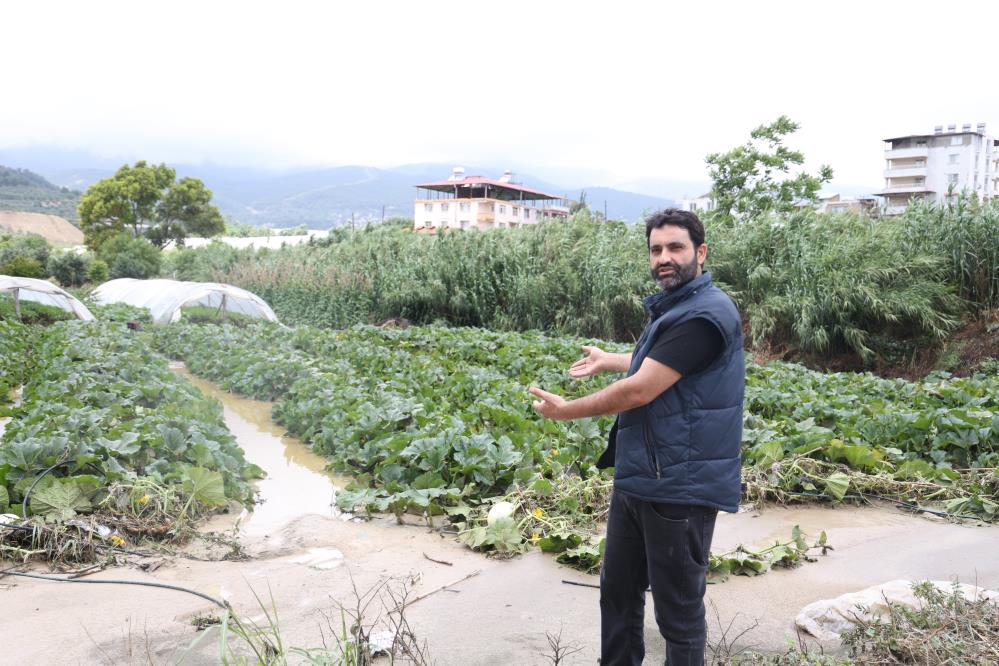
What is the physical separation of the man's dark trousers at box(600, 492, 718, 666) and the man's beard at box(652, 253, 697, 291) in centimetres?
73

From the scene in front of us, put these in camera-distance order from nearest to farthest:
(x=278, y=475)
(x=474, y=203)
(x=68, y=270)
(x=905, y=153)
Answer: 1. (x=278, y=475)
2. (x=68, y=270)
3. (x=905, y=153)
4. (x=474, y=203)

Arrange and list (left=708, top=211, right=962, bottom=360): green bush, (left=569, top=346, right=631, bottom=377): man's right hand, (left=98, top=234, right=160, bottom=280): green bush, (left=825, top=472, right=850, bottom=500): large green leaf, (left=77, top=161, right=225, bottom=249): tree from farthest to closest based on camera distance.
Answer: (left=77, top=161, right=225, bottom=249): tree
(left=98, top=234, right=160, bottom=280): green bush
(left=708, top=211, right=962, bottom=360): green bush
(left=825, top=472, right=850, bottom=500): large green leaf
(left=569, top=346, right=631, bottom=377): man's right hand

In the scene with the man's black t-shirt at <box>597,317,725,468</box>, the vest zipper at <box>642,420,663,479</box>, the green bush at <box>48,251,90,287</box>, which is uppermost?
the man's black t-shirt at <box>597,317,725,468</box>

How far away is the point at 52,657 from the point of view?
3027mm

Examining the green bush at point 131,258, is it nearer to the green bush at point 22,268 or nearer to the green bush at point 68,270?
the green bush at point 68,270

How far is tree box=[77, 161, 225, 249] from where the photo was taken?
4631cm

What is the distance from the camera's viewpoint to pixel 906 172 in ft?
197

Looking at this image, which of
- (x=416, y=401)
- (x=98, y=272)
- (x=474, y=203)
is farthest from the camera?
(x=474, y=203)

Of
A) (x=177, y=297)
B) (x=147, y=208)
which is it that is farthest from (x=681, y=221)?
(x=147, y=208)

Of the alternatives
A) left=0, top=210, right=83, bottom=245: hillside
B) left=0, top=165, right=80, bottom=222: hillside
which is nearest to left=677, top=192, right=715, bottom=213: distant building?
left=0, top=210, right=83, bottom=245: hillside

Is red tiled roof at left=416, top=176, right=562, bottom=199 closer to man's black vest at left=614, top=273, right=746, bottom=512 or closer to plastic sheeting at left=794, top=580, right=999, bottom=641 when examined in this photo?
plastic sheeting at left=794, top=580, right=999, bottom=641

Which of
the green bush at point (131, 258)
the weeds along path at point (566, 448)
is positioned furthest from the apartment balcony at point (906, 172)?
the weeds along path at point (566, 448)

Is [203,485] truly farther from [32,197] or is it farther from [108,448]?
[32,197]

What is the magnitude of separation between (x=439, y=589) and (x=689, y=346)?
7.03 ft
